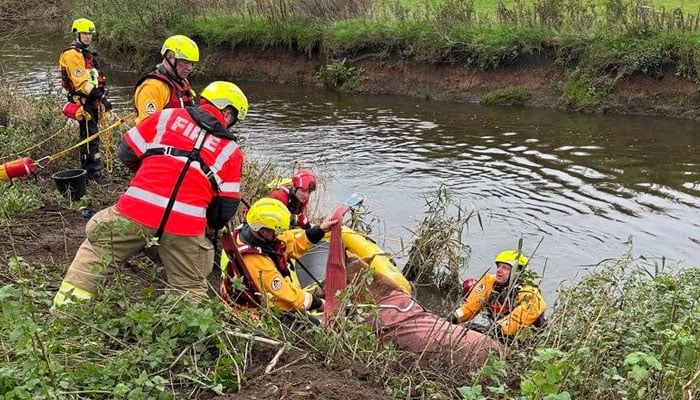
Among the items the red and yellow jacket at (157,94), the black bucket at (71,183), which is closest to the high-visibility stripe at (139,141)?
the red and yellow jacket at (157,94)

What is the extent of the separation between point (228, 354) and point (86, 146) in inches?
211

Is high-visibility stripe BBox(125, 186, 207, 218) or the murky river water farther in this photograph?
the murky river water

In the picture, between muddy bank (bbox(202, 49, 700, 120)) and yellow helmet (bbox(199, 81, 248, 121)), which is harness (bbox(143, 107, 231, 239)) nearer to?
yellow helmet (bbox(199, 81, 248, 121))

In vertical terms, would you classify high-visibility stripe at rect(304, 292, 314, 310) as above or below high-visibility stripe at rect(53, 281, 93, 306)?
below

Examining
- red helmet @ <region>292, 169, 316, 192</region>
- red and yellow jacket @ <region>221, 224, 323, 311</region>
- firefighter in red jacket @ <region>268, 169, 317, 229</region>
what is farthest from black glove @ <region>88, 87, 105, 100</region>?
red and yellow jacket @ <region>221, 224, 323, 311</region>

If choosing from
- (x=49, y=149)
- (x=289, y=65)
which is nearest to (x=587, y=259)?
(x=49, y=149)

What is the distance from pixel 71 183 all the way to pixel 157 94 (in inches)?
65.5

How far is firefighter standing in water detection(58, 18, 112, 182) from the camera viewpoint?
7973mm

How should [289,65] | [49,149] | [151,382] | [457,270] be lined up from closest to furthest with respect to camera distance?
[151,382] → [457,270] → [49,149] → [289,65]

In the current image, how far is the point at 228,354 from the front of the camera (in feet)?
11.6

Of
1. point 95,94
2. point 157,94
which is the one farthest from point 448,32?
point 157,94

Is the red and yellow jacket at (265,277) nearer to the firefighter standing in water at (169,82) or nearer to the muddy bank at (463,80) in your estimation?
the firefighter standing in water at (169,82)

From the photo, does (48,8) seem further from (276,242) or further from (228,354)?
(228,354)

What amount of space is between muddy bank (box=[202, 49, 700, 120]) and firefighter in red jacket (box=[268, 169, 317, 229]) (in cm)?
1007
